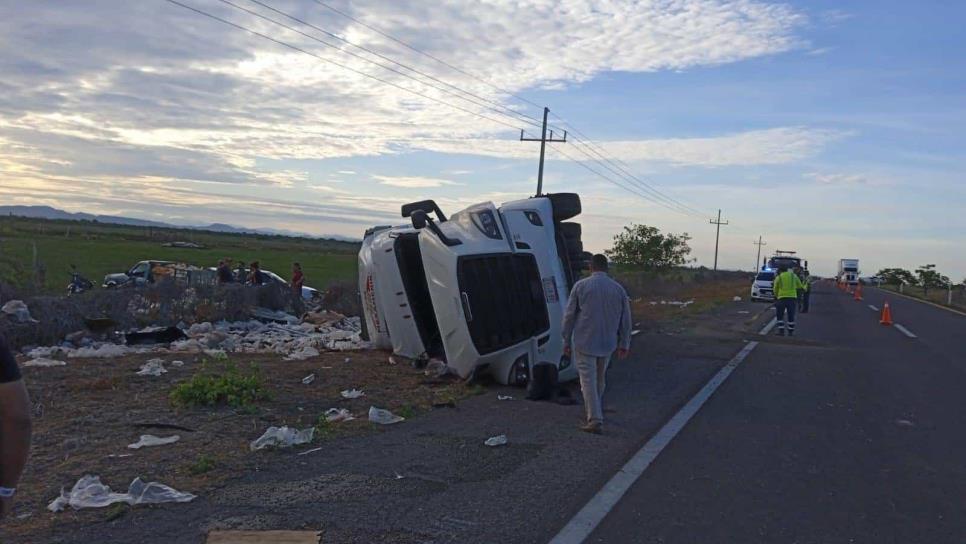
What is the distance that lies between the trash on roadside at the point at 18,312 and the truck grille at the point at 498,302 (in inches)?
371

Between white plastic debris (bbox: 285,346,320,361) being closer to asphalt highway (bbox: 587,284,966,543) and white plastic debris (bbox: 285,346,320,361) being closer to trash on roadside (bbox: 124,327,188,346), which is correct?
trash on roadside (bbox: 124,327,188,346)

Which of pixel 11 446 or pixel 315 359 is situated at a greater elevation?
pixel 11 446

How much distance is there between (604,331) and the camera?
9094 mm

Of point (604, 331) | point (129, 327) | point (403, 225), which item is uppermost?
point (403, 225)

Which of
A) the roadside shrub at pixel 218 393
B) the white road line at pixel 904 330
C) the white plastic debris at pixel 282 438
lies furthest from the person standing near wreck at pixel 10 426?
the white road line at pixel 904 330

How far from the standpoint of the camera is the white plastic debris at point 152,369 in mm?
12680

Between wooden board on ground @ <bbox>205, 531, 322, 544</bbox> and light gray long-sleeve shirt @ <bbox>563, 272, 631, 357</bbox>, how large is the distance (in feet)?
13.8

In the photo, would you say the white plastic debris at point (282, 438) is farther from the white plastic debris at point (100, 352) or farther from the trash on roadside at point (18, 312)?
the trash on roadside at point (18, 312)

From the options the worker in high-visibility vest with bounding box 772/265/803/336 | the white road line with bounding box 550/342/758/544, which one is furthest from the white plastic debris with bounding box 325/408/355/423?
the worker in high-visibility vest with bounding box 772/265/803/336

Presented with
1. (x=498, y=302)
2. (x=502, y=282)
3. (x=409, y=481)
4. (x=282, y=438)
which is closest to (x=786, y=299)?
(x=502, y=282)

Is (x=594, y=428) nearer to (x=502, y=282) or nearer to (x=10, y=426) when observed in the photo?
(x=502, y=282)

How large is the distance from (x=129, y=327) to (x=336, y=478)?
41.2ft

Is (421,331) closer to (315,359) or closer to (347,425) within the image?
(315,359)

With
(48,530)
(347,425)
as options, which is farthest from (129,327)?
(48,530)
